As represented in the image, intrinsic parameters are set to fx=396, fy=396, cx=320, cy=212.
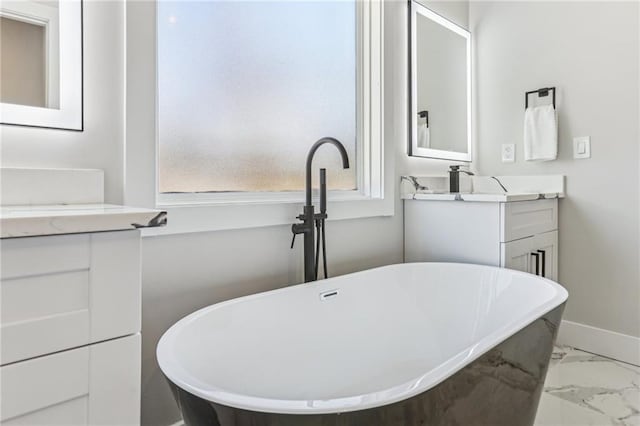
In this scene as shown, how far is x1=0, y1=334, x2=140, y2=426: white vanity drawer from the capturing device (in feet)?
2.29

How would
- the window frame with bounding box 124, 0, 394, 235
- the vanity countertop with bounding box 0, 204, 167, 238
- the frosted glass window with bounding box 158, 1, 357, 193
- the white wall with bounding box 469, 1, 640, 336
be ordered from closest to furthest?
the vanity countertop with bounding box 0, 204, 167, 238 → the window frame with bounding box 124, 0, 394, 235 → the frosted glass window with bounding box 158, 1, 357, 193 → the white wall with bounding box 469, 1, 640, 336

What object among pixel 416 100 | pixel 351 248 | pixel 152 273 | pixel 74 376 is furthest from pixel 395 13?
pixel 74 376

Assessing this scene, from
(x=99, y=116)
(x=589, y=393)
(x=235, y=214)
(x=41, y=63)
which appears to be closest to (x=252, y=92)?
(x=235, y=214)

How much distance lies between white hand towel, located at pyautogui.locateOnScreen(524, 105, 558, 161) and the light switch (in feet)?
0.33

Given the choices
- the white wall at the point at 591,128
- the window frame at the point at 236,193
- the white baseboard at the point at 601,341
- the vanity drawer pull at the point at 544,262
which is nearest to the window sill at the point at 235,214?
the window frame at the point at 236,193

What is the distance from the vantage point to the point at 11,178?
1087 millimetres

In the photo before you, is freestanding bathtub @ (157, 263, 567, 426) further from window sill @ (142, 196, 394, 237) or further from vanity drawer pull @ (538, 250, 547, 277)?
vanity drawer pull @ (538, 250, 547, 277)

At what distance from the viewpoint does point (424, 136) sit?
2.60 meters

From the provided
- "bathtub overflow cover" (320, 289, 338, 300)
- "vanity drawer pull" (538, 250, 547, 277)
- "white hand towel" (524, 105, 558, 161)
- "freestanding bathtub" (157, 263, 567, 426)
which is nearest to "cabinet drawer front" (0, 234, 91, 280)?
"freestanding bathtub" (157, 263, 567, 426)

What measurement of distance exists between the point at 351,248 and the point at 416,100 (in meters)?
1.09

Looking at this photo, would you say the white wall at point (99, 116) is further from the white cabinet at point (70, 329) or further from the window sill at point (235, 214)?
the white cabinet at point (70, 329)

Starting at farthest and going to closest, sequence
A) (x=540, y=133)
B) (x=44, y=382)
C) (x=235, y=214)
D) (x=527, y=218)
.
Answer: (x=540, y=133)
(x=527, y=218)
(x=235, y=214)
(x=44, y=382)

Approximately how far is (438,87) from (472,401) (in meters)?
2.23

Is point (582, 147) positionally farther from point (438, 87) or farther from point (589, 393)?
A: point (589, 393)
